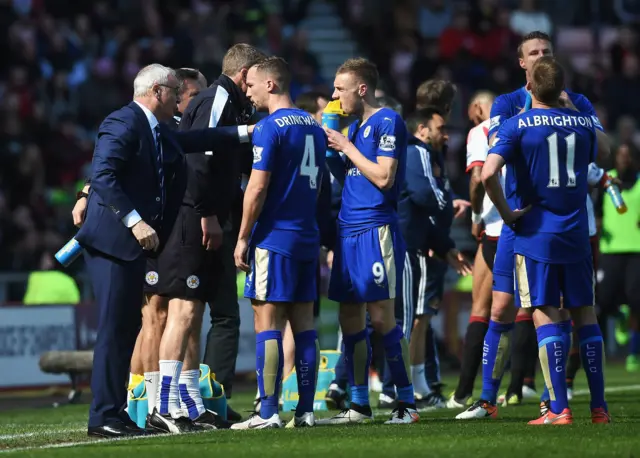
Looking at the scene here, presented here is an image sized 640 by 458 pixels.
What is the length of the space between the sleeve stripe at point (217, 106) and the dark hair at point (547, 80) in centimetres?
202

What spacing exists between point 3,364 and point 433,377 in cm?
496

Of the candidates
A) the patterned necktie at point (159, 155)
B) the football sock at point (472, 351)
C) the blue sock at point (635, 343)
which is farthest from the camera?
the blue sock at point (635, 343)

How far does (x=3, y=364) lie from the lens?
15.2 meters

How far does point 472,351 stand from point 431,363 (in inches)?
49.8

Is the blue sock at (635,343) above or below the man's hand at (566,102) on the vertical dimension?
below

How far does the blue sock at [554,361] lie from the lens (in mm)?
9188

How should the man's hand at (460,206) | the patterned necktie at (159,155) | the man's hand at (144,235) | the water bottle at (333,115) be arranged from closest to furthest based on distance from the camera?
the man's hand at (144,235)
the patterned necktie at (159,155)
the water bottle at (333,115)
the man's hand at (460,206)

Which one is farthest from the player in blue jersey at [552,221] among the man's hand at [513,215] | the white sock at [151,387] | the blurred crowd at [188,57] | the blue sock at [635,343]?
the blue sock at [635,343]

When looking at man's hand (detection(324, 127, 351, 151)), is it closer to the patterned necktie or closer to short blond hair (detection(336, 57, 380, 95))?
short blond hair (detection(336, 57, 380, 95))

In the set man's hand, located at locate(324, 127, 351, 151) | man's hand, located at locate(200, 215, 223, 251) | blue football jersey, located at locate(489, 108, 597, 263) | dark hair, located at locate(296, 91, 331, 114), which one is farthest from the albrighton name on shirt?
dark hair, located at locate(296, 91, 331, 114)

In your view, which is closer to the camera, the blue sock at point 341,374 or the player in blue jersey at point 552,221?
the player in blue jersey at point 552,221

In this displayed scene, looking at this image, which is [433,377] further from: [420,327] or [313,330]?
[313,330]

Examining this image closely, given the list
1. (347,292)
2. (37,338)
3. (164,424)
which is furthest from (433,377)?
(37,338)

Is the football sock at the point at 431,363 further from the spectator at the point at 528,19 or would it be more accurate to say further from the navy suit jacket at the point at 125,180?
the spectator at the point at 528,19
